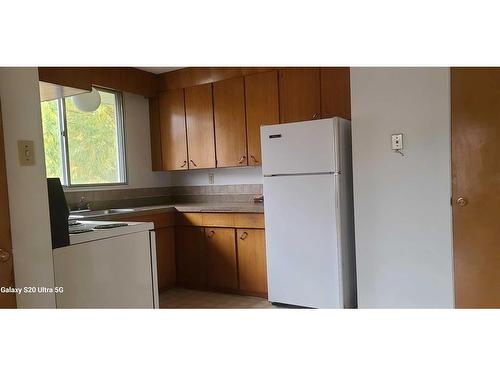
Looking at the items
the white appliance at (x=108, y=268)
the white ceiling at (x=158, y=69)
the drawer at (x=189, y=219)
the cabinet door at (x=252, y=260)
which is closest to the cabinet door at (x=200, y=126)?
the white ceiling at (x=158, y=69)

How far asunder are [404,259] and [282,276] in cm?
94

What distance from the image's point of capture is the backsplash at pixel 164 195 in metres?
3.23

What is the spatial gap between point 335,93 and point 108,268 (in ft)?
7.08

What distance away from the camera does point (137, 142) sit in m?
3.72

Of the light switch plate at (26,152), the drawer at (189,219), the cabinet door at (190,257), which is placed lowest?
the cabinet door at (190,257)

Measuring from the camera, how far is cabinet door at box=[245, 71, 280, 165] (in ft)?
9.85

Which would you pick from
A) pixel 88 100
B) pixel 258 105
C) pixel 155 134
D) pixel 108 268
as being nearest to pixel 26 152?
pixel 108 268

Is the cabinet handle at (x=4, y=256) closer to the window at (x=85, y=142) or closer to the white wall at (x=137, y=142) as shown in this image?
the window at (x=85, y=142)

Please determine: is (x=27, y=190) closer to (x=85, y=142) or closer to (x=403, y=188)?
(x=403, y=188)

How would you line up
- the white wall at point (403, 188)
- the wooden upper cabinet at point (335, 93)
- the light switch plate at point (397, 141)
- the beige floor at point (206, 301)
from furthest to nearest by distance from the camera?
1. the beige floor at point (206, 301)
2. the wooden upper cabinet at point (335, 93)
3. the light switch plate at point (397, 141)
4. the white wall at point (403, 188)

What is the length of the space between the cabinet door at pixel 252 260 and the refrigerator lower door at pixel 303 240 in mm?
171

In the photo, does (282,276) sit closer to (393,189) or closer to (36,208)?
(393,189)

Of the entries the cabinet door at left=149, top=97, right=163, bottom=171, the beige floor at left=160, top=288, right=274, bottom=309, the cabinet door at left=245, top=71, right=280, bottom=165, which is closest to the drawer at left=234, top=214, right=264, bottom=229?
the cabinet door at left=245, top=71, right=280, bottom=165

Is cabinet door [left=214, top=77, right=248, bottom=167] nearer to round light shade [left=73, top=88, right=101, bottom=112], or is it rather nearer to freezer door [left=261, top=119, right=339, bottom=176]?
freezer door [left=261, top=119, right=339, bottom=176]
